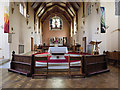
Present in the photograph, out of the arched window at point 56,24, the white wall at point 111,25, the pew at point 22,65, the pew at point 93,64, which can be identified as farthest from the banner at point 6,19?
the arched window at point 56,24

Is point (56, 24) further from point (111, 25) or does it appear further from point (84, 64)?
point (84, 64)

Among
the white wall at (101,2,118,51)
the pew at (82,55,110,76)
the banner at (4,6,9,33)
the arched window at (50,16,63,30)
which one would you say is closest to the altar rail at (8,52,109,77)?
the pew at (82,55,110,76)

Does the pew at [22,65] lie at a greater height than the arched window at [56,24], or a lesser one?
lesser

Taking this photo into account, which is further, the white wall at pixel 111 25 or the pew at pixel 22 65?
the white wall at pixel 111 25

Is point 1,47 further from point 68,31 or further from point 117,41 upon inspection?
point 68,31

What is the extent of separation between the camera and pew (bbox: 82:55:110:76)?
417 centimetres

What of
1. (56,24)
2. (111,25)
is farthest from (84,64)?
(56,24)

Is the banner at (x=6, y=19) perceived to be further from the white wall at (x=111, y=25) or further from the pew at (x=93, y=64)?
the white wall at (x=111, y=25)

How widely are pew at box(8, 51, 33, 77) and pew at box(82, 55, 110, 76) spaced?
6.53 feet

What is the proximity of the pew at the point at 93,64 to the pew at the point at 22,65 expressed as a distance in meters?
1.99

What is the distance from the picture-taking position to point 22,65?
457 centimetres

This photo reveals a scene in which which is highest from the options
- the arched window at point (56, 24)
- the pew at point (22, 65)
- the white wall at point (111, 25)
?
the arched window at point (56, 24)

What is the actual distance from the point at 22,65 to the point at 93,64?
2877 millimetres

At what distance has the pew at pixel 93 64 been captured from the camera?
4.17 meters
